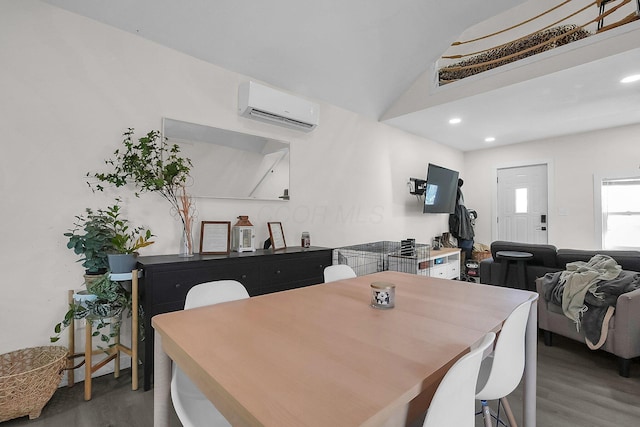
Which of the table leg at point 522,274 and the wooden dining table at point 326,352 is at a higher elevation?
the wooden dining table at point 326,352

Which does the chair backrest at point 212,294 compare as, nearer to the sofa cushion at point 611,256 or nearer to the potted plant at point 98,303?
the potted plant at point 98,303

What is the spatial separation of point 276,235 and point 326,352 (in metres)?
2.23

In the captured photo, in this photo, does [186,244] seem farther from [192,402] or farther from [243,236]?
[192,402]

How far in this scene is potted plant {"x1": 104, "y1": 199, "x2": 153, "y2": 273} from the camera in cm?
199

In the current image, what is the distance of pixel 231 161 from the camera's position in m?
2.87

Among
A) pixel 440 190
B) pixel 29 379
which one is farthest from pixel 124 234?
pixel 440 190

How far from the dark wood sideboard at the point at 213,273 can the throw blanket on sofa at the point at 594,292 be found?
6.77 ft

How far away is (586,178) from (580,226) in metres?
0.79

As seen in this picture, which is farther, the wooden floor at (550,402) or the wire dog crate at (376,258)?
the wire dog crate at (376,258)

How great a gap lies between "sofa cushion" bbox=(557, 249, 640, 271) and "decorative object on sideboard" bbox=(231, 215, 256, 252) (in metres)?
2.96

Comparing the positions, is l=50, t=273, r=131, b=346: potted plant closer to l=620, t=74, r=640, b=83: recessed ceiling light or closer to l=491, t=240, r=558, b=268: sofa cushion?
l=491, t=240, r=558, b=268: sofa cushion

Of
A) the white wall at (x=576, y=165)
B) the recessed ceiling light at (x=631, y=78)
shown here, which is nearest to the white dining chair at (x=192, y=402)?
the recessed ceiling light at (x=631, y=78)

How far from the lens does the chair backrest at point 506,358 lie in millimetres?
1085

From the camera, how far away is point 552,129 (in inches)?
189
